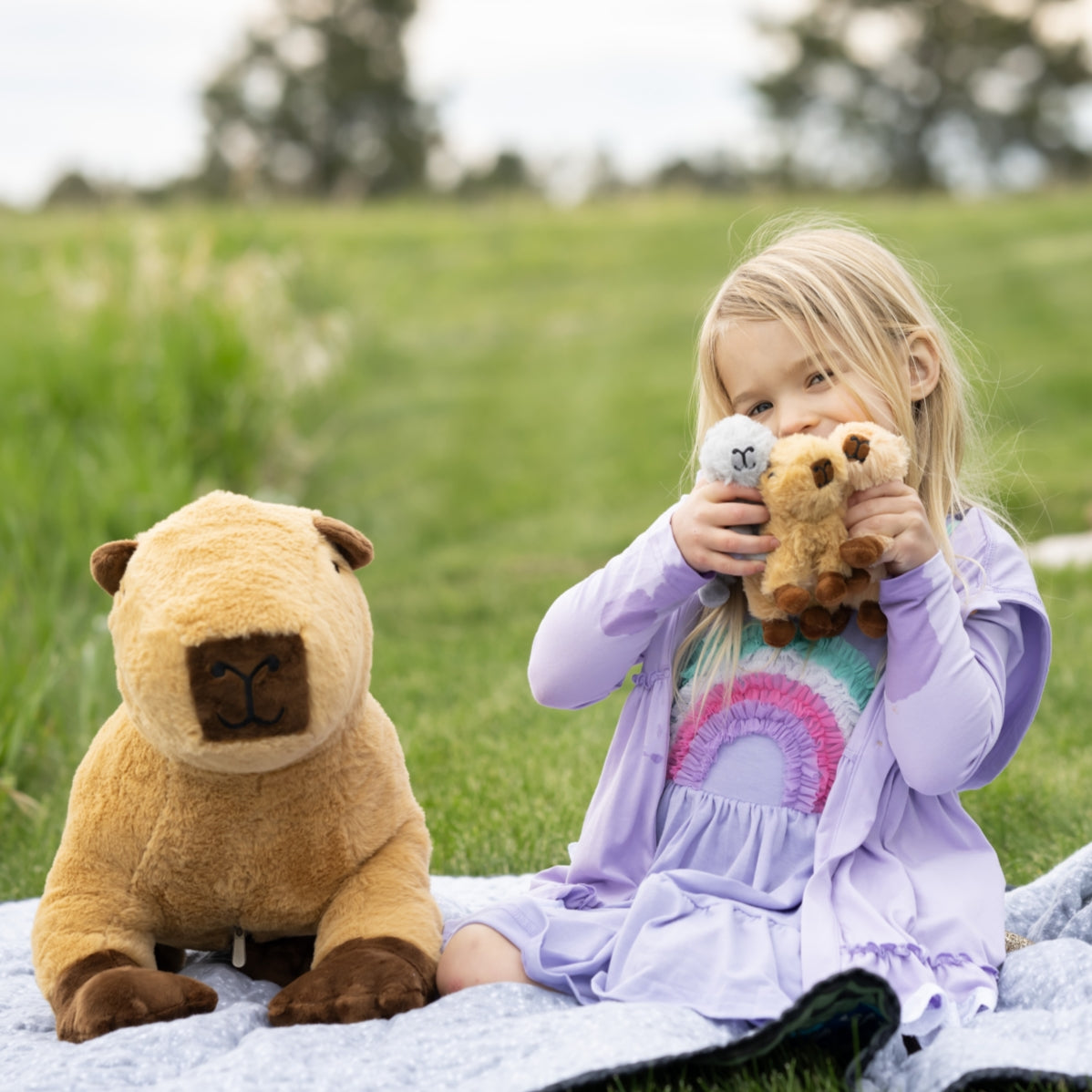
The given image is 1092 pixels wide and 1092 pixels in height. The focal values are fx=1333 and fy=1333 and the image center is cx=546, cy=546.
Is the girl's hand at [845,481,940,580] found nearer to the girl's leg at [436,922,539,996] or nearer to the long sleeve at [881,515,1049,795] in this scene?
the long sleeve at [881,515,1049,795]

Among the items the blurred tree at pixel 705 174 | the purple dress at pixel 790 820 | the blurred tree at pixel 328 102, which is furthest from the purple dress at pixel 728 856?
the blurred tree at pixel 328 102

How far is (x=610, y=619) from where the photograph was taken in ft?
7.23

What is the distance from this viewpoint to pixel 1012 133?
34.5m

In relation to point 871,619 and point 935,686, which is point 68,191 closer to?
point 871,619

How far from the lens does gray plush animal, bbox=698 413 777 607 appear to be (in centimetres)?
202

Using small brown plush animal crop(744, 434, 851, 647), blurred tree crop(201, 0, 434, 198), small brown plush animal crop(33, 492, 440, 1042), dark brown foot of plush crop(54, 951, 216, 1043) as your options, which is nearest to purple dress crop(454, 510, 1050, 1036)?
small brown plush animal crop(744, 434, 851, 647)

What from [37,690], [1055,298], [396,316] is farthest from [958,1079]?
[396,316]

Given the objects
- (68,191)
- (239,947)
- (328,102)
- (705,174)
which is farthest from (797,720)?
(328,102)

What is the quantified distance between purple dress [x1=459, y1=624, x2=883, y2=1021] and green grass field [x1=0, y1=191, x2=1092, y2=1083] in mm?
856

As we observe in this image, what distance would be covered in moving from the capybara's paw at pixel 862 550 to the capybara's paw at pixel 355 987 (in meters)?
0.92

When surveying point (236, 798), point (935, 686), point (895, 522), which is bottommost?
point (236, 798)

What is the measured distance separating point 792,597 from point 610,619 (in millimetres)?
332

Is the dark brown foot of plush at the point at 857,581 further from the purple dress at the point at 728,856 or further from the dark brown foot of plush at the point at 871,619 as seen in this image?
the purple dress at the point at 728,856

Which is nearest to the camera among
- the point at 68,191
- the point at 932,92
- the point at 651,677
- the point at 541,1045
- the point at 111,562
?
the point at 541,1045
